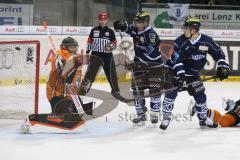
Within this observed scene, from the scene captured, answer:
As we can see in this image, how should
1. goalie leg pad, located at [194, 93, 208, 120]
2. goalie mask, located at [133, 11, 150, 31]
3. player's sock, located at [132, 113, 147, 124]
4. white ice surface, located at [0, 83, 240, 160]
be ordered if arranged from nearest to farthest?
white ice surface, located at [0, 83, 240, 160], goalie leg pad, located at [194, 93, 208, 120], goalie mask, located at [133, 11, 150, 31], player's sock, located at [132, 113, 147, 124]

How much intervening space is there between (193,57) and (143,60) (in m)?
0.63

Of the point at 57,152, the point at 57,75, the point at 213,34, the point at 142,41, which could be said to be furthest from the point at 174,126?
the point at 213,34

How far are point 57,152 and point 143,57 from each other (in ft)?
5.85

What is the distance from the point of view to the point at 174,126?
5512 millimetres

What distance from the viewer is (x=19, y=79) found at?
223 inches

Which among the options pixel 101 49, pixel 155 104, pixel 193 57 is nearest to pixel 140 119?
pixel 155 104

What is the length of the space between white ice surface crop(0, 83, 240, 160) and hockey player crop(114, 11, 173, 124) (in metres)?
0.20

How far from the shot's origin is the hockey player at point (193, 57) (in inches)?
200

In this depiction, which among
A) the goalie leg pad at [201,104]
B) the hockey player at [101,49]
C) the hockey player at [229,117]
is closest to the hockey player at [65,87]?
the goalie leg pad at [201,104]

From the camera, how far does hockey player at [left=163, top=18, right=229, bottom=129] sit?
16.7ft

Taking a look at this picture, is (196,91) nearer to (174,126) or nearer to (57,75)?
(174,126)

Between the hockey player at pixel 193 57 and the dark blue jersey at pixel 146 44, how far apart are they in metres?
0.36

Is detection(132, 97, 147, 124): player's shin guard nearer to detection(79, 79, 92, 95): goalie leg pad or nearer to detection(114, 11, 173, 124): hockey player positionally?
detection(114, 11, 173, 124): hockey player

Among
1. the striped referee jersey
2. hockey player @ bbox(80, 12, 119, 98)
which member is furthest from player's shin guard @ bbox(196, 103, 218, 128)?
the striped referee jersey
